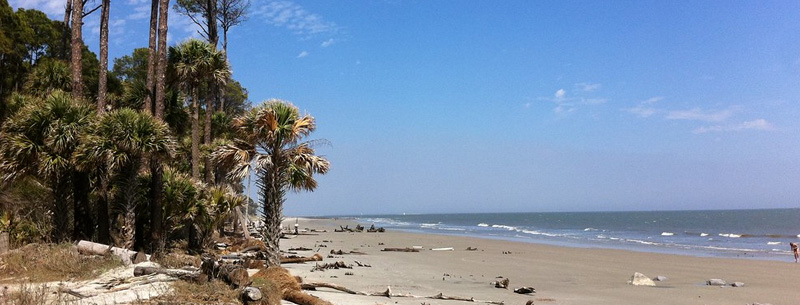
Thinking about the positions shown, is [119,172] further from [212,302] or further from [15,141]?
[212,302]

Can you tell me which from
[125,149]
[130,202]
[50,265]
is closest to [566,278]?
[130,202]

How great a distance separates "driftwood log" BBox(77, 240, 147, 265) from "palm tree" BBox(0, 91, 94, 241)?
2779 millimetres

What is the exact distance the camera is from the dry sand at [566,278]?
1287 cm

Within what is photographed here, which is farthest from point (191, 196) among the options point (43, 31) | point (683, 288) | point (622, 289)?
point (43, 31)

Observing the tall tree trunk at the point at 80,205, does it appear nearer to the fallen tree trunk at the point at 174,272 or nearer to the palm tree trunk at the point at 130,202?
the palm tree trunk at the point at 130,202

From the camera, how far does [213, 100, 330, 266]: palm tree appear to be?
1451cm

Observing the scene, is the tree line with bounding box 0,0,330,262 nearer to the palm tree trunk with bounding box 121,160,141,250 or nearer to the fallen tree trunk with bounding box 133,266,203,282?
the palm tree trunk with bounding box 121,160,141,250

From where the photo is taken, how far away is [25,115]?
49.7ft

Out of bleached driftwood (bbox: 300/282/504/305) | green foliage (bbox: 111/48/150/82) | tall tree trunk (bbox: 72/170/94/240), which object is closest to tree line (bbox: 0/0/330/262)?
tall tree trunk (bbox: 72/170/94/240)

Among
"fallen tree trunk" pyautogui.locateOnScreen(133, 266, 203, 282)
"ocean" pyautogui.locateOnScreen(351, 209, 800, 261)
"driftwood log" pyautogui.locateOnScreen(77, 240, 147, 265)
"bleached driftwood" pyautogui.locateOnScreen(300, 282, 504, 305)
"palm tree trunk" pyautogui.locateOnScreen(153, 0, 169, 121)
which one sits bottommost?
"ocean" pyautogui.locateOnScreen(351, 209, 800, 261)


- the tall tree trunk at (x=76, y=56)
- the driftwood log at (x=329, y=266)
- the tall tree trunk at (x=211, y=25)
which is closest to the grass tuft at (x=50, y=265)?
the driftwood log at (x=329, y=266)

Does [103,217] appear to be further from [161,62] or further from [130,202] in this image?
[161,62]

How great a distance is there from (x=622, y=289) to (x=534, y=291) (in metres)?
2.74

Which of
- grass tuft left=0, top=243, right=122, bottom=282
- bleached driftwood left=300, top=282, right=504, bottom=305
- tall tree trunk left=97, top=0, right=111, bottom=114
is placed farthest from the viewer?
tall tree trunk left=97, top=0, right=111, bottom=114
